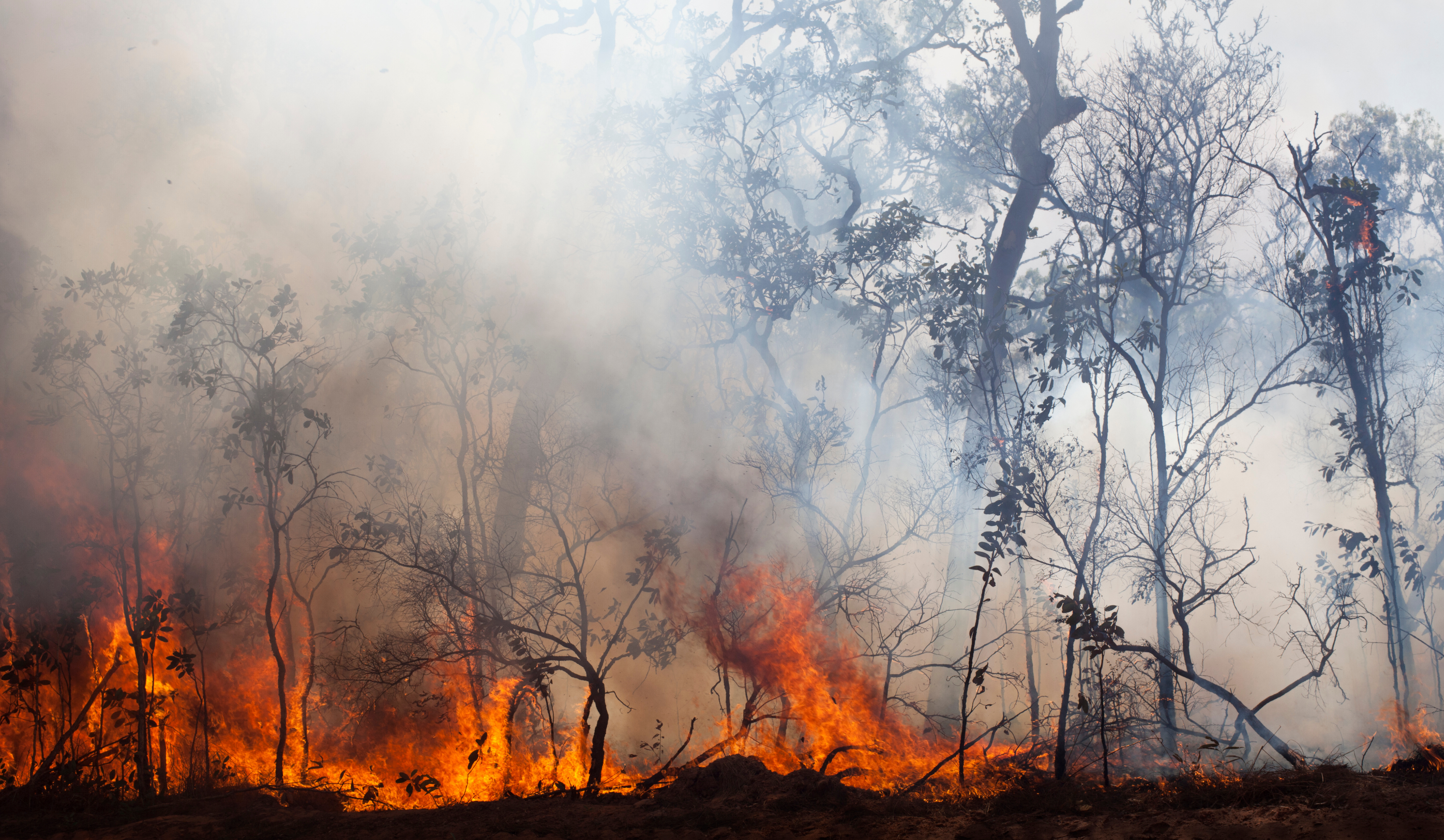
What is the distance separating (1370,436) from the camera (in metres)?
7.35

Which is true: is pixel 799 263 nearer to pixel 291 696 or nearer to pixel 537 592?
pixel 537 592

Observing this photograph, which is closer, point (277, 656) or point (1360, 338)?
point (1360, 338)

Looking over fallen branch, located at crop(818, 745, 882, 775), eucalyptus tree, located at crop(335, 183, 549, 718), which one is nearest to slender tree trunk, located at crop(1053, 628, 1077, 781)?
fallen branch, located at crop(818, 745, 882, 775)

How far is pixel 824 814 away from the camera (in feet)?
18.8

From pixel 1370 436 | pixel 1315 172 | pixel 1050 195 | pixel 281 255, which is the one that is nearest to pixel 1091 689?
pixel 1370 436

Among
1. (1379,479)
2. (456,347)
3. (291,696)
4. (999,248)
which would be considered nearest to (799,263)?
(999,248)

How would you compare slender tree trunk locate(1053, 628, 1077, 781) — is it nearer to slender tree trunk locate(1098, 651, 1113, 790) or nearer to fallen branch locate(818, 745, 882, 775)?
slender tree trunk locate(1098, 651, 1113, 790)

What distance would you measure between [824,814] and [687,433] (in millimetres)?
5458

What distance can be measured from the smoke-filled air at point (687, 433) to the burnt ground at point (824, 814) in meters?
0.43

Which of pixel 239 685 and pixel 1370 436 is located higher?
pixel 1370 436

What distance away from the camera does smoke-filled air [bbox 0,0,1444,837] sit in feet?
25.6

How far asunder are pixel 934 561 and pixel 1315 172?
250 inches

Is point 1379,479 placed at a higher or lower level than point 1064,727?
higher

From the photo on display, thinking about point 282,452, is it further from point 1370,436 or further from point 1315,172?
point 1315,172
